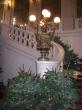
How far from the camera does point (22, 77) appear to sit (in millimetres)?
6512

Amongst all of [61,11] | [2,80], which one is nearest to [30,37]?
[2,80]

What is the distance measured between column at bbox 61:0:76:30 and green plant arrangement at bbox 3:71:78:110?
37.2 feet

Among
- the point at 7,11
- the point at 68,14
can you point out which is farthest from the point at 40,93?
the point at 68,14

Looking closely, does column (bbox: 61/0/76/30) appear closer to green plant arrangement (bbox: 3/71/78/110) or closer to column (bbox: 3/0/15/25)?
column (bbox: 3/0/15/25)

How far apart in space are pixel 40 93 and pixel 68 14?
12.4 metres

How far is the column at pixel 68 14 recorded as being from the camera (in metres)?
17.7

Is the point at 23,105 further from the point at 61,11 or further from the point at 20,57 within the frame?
the point at 61,11

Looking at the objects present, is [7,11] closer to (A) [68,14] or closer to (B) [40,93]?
(A) [68,14]

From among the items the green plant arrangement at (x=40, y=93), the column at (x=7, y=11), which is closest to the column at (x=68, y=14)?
the column at (x=7, y=11)

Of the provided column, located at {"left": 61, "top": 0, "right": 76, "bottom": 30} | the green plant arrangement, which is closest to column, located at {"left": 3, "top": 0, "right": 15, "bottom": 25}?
column, located at {"left": 61, "top": 0, "right": 76, "bottom": 30}

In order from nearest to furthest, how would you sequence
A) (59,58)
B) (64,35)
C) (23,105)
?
(23,105) < (59,58) < (64,35)

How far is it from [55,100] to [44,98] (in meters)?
0.24

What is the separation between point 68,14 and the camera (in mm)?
18047

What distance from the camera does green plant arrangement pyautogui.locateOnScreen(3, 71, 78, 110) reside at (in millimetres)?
6184
